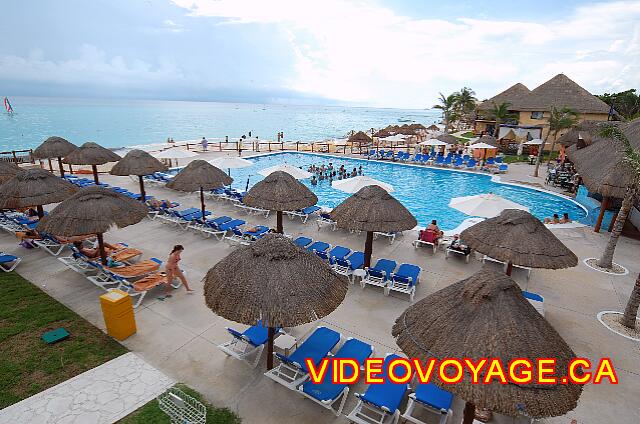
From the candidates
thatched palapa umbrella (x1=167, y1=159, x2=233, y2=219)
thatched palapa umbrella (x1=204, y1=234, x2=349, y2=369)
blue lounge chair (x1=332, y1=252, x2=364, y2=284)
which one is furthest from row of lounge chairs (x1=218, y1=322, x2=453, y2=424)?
thatched palapa umbrella (x1=167, y1=159, x2=233, y2=219)

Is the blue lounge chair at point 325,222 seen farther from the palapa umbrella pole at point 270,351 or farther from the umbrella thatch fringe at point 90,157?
the umbrella thatch fringe at point 90,157

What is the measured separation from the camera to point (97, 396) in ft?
17.4

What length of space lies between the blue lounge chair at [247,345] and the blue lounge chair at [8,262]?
7.16m

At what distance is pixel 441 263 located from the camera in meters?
10.5

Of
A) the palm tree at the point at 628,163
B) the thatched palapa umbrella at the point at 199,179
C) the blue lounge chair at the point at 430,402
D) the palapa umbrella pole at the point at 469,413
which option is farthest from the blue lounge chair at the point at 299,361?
the thatched palapa umbrella at the point at 199,179

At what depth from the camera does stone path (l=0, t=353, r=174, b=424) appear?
4.93 meters

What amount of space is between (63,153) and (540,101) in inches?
1671

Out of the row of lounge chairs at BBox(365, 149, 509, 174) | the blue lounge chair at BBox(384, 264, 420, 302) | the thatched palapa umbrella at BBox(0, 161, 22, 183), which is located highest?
the thatched palapa umbrella at BBox(0, 161, 22, 183)

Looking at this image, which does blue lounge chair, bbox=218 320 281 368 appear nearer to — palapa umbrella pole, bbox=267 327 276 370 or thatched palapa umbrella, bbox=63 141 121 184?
palapa umbrella pole, bbox=267 327 276 370

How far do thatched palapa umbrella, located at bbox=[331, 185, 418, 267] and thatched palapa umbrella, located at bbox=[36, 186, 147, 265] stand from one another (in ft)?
17.6

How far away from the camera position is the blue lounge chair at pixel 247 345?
6.02m

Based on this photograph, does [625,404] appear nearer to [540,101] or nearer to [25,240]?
[25,240]

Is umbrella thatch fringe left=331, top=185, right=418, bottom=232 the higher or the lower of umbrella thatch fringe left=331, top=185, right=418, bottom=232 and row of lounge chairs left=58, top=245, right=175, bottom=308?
the higher

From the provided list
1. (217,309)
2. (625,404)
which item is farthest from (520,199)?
(217,309)
